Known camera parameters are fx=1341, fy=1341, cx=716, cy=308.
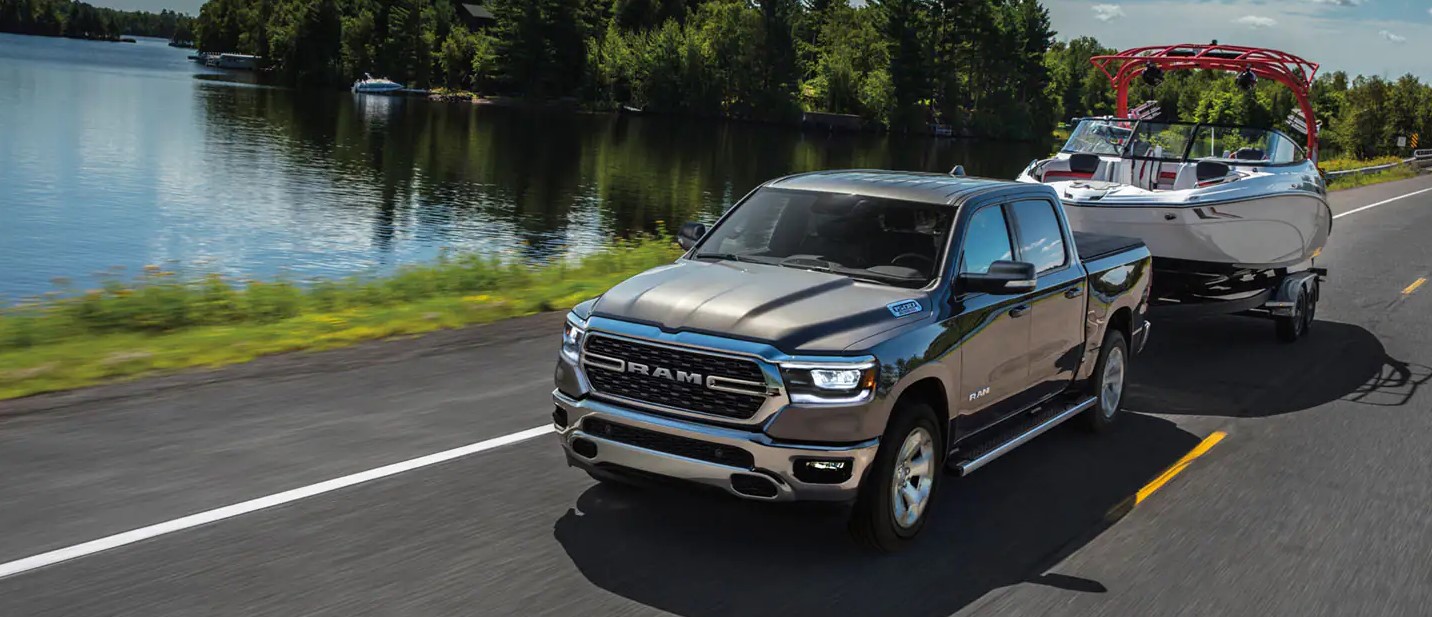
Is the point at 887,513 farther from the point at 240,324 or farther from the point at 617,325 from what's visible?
the point at 240,324

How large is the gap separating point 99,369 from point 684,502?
4972mm

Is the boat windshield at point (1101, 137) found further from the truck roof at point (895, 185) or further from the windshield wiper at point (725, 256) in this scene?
the windshield wiper at point (725, 256)

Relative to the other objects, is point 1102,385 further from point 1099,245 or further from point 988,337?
point 988,337

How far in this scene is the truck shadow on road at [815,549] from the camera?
19.0ft

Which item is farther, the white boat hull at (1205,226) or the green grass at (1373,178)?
the green grass at (1373,178)

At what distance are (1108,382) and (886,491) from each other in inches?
147

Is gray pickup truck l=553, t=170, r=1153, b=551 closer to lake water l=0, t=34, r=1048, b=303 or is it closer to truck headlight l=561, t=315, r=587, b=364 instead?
truck headlight l=561, t=315, r=587, b=364

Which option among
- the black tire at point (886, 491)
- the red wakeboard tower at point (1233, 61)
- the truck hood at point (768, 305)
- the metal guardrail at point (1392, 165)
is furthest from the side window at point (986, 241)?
the metal guardrail at point (1392, 165)

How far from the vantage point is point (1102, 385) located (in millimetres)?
9148

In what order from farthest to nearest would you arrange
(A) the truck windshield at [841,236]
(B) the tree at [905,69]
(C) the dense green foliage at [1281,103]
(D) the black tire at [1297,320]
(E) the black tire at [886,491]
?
(B) the tree at [905,69] < (C) the dense green foliage at [1281,103] < (D) the black tire at [1297,320] < (A) the truck windshield at [841,236] < (E) the black tire at [886,491]

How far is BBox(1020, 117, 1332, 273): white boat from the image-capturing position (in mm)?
13242

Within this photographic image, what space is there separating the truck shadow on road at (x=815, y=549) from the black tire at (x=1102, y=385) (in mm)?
1122

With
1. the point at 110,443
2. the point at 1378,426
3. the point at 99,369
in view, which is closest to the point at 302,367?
the point at 99,369

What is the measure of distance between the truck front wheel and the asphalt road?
153mm
